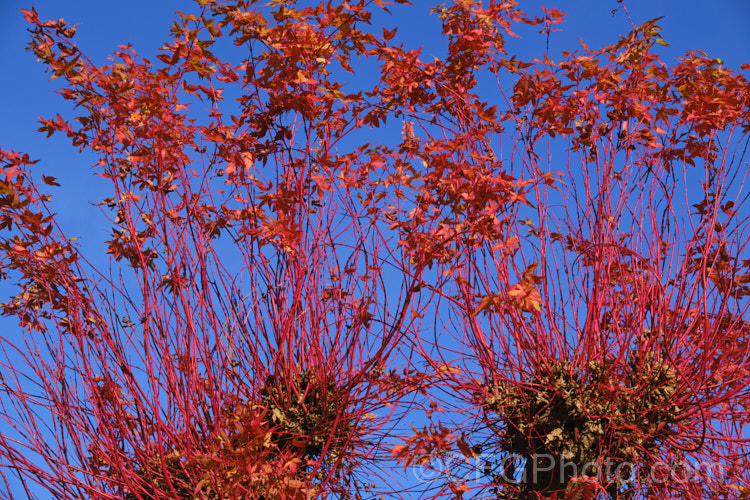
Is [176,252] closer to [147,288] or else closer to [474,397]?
[147,288]

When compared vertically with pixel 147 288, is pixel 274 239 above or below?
above

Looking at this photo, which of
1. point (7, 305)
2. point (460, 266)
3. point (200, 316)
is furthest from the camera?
point (7, 305)

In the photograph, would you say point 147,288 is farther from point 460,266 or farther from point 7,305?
point 460,266

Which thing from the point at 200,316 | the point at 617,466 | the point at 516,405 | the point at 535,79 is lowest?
the point at 617,466

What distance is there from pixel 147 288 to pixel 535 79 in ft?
8.93

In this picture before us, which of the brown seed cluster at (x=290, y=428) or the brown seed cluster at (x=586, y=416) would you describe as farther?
the brown seed cluster at (x=586, y=416)

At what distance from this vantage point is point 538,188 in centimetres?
399

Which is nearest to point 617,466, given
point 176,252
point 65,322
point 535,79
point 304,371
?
point 304,371

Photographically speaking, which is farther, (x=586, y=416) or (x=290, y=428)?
(x=290, y=428)

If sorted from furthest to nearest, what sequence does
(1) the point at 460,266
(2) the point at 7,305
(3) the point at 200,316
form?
(2) the point at 7,305
(1) the point at 460,266
(3) the point at 200,316

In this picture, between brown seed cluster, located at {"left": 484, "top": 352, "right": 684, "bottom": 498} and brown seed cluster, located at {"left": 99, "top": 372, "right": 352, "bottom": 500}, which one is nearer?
brown seed cluster, located at {"left": 99, "top": 372, "right": 352, "bottom": 500}

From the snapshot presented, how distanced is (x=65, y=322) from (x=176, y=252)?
105cm

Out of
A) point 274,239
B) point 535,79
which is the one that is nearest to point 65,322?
point 274,239

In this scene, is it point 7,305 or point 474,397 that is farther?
point 7,305
